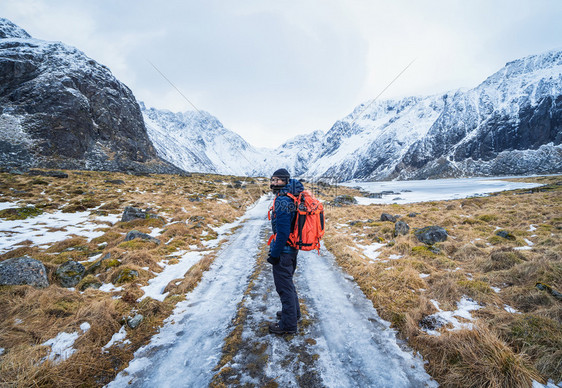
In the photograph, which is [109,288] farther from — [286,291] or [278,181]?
[278,181]

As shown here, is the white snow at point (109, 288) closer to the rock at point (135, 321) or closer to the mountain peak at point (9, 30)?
the rock at point (135, 321)

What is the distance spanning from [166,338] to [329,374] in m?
3.10

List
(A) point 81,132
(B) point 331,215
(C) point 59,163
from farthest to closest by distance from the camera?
(A) point 81,132
(C) point 59,163
(B) point 331,215

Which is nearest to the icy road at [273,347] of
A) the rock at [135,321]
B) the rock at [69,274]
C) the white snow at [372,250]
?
the rock at [135,321]

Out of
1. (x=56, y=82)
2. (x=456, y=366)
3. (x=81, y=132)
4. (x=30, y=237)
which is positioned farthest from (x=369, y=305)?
(x=56, y=82)

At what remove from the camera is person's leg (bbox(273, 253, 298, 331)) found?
4.16m

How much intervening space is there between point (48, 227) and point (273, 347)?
1514 centimetres

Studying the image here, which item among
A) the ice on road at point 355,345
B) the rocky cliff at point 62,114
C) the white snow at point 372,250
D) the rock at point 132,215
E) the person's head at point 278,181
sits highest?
the rocky cliff at point 62,114

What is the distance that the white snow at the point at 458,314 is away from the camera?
13.0ft

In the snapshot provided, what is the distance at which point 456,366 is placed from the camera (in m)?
3.09

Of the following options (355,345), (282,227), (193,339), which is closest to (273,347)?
(355,345)

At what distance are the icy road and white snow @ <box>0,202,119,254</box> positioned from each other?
9.47 m

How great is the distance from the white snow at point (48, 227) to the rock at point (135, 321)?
340 inches

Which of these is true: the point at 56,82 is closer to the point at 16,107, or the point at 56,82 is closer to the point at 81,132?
the point at 16,107
